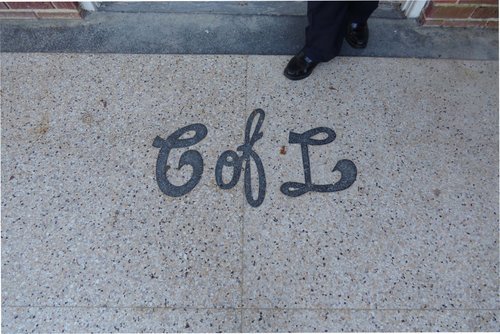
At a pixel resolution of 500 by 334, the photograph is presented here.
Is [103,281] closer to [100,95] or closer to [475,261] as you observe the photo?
[100,95]

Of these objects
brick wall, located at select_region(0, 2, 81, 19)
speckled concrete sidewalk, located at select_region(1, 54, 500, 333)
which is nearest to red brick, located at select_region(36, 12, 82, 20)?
brick wall, located at select_region(0, 2, 81, 19)

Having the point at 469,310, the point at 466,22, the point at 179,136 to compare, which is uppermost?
the point at 466,22

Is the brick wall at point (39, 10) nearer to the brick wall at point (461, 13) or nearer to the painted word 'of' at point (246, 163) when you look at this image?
the painted word 'of' at point (246, 163)

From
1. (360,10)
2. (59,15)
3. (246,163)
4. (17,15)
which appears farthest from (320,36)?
(17,15)

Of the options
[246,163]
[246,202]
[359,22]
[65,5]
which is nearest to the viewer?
[246,202]

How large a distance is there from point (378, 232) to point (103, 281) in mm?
1395

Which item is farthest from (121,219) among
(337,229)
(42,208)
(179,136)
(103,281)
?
(337,229)

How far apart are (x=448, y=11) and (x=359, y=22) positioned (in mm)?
685

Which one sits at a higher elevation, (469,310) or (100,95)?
(100,95)

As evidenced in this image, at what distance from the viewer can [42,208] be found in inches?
71.1

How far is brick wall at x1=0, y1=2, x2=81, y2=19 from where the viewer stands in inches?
92.7

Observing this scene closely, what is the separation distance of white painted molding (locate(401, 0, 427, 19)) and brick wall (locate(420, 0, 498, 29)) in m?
0.03

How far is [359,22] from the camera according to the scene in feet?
7.33

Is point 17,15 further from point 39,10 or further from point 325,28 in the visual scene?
point 325,28
